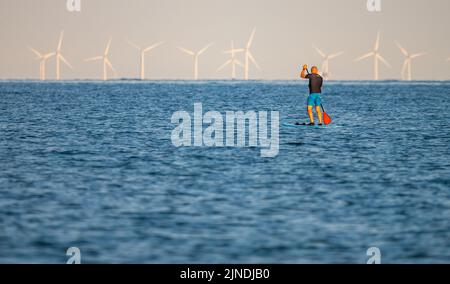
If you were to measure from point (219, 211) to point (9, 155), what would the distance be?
13.0 metres

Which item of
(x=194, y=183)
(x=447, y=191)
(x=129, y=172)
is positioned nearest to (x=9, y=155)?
(x=129, y=172)

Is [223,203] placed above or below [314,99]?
below
